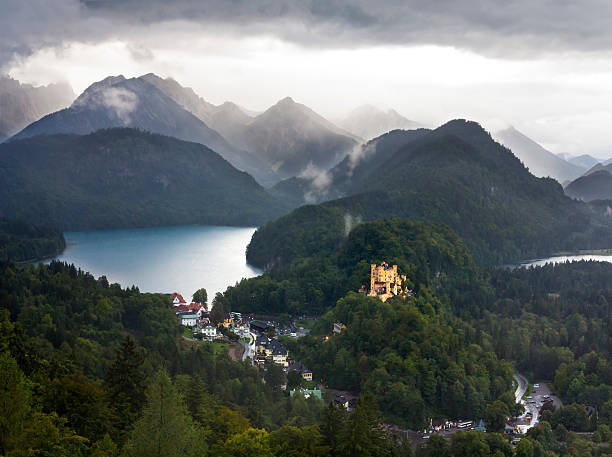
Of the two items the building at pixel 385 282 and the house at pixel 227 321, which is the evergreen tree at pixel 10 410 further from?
the building at pixel 385 282

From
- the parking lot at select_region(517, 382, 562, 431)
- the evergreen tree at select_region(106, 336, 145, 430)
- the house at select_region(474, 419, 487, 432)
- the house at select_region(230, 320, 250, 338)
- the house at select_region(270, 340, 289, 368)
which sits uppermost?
the evergreen tree at select_region(106, 336, 145, 430)

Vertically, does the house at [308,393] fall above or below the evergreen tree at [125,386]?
below

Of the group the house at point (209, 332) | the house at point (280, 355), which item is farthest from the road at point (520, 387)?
the house at point (209, 332)

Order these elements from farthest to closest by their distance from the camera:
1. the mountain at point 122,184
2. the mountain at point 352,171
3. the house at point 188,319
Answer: the mountain at point 352,171 → the mountain at point 122,184 → the house at point 188,319

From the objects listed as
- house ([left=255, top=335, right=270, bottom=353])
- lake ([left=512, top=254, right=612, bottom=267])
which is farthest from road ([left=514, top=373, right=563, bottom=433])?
lake ([left=512, top=254, right=612, bottom=267])

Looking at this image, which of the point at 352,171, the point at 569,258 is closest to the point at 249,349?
the point at 569,258

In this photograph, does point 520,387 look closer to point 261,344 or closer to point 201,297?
point 261,344

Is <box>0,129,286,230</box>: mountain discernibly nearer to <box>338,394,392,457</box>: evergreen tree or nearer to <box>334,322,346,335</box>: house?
<box>334,322,346,335</box>: house
